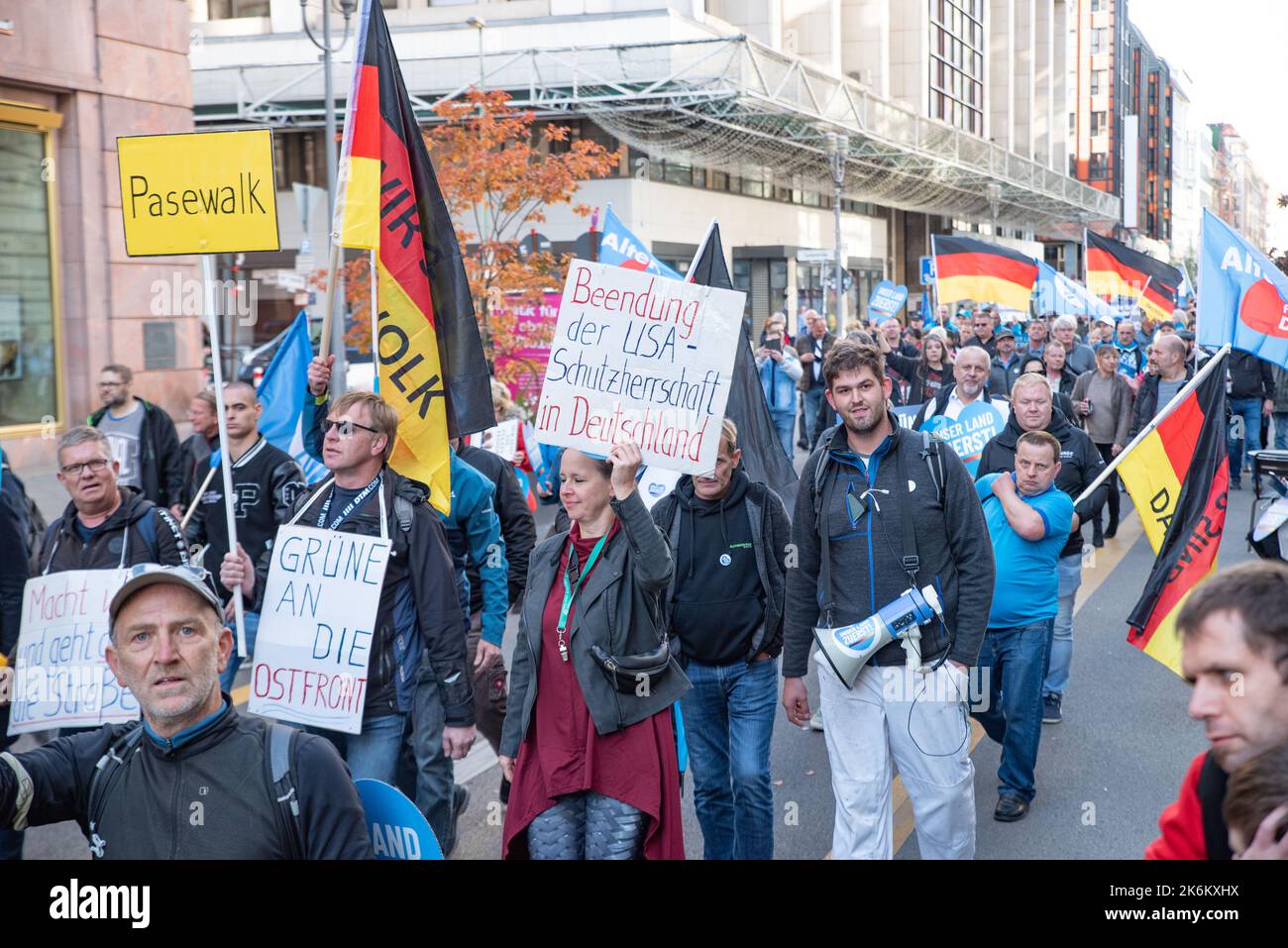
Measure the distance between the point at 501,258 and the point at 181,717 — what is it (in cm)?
1621

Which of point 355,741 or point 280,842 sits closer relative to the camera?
point 280,842

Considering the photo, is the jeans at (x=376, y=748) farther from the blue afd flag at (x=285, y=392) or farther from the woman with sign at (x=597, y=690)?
the blue afd flag at (x=285, y=392)

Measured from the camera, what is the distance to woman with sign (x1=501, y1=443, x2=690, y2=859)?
4016mm

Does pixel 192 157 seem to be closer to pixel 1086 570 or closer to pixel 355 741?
pixel 355 741

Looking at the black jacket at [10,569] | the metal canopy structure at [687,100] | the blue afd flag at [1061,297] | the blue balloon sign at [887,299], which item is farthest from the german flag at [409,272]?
the metal canopy structure at [687,100]

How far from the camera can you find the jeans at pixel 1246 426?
15.3 metres

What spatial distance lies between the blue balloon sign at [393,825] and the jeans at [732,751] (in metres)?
2.06

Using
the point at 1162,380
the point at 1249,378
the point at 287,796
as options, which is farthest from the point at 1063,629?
the point at 1249,378

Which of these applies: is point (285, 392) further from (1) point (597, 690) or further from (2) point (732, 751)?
(1) point (597, 690)

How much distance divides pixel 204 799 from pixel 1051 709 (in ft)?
18.3

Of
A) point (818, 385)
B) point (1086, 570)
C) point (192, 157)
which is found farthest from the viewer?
point (818, 385)

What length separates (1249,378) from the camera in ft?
49.5

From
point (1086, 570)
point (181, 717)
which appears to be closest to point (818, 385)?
→ point (1086, 570)

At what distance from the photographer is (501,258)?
18656 mm
